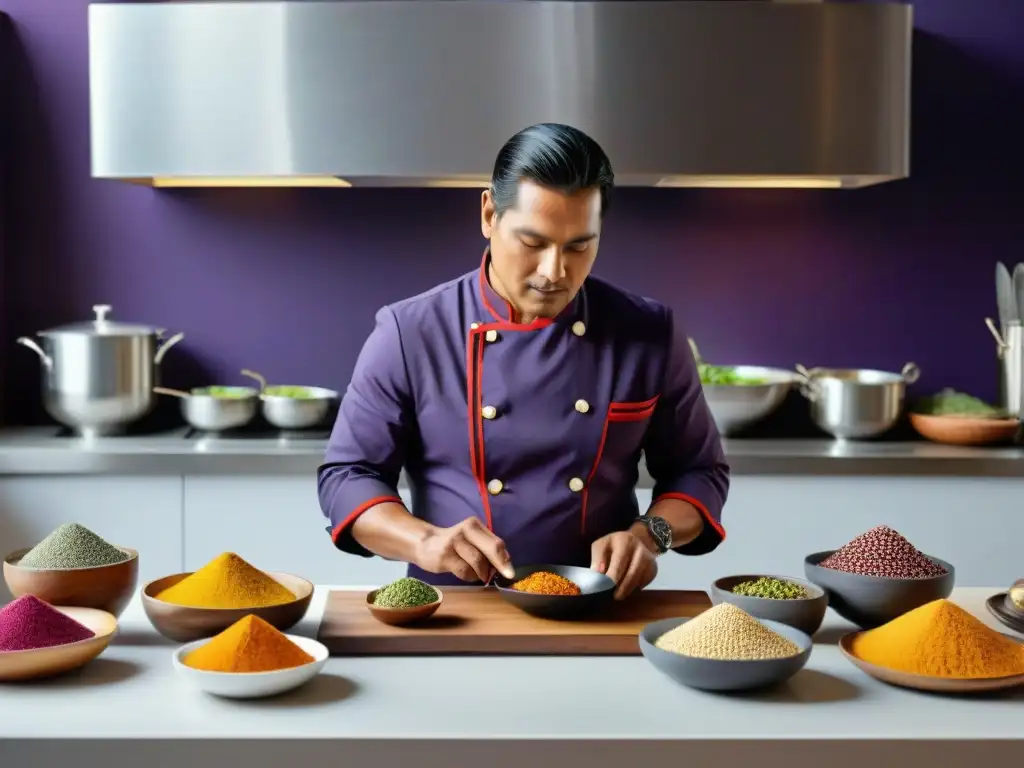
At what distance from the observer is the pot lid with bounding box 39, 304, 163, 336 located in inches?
132

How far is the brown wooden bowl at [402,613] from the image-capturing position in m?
1.73

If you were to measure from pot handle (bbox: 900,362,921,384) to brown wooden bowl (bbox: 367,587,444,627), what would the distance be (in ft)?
7.16

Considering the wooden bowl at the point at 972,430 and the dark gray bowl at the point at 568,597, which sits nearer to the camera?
the dark gray bowl at the point at 568,597

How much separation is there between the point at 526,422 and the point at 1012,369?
6.41 feet

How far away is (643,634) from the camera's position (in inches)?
63.2

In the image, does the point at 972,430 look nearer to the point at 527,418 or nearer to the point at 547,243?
the point at 527,418

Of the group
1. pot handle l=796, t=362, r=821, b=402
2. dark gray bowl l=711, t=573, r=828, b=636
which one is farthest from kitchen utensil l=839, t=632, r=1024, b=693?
pot handle l=796, t=362, r=821, b=402

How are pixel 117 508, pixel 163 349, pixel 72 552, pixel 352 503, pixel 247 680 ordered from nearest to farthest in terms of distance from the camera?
1. pixel 247 680
2. pixel 72 552
3. pixel 352 503
4. pixel 117 508
5. pixel 163 349

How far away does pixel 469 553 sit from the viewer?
1.82m

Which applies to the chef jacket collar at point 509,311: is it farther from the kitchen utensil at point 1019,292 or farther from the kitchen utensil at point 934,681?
the kitchen utensil at point 1019,292

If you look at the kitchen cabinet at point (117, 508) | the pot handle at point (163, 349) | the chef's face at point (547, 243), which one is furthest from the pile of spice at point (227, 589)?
the pot handle at point (163, 349)

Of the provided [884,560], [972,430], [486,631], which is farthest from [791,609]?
[972,430]

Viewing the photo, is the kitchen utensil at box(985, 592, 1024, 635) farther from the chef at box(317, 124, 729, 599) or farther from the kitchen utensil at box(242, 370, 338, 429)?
the kitchen utensil at box(242, 370, 338, 429)

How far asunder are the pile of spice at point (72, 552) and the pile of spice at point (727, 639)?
30.5 inches
